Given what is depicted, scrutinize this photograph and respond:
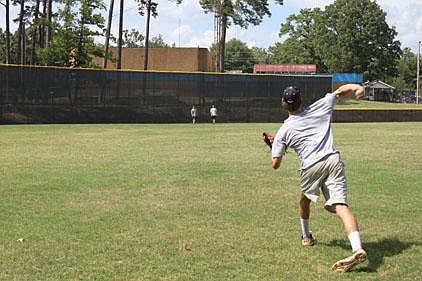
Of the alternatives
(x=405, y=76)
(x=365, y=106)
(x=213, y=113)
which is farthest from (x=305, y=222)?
(x=405, y=76)

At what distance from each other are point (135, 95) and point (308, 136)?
36.5 meters

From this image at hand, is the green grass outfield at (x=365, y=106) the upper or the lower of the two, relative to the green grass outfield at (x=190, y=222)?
upper

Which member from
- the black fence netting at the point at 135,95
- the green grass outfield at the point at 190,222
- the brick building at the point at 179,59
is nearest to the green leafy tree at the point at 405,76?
the brick building at the point at 179,59

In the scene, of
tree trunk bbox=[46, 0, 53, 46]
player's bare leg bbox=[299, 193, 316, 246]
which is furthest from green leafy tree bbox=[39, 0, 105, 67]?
player's bare leg bbox=[299, 193, 316, 246]

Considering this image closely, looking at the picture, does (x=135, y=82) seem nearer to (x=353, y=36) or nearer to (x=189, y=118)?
(x=189, y=118)

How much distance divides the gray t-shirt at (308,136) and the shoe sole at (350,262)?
3.30 ft

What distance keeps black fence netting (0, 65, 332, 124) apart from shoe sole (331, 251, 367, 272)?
34.0 m

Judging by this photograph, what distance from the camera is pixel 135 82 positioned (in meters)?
42.0

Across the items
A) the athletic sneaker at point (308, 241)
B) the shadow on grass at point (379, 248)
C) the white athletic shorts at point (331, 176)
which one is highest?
the white athletic shorts at point (331, 176)

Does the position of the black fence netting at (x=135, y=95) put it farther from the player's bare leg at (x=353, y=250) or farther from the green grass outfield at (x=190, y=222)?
the player's bare leg at (x=353, y=250)

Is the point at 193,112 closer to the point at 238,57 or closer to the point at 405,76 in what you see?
the point at 405,76

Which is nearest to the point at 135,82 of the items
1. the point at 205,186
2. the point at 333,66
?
the point at 205,186

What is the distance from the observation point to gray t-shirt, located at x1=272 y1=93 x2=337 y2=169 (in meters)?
6.05

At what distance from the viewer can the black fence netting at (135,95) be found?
3766cm
